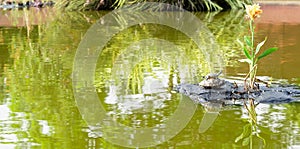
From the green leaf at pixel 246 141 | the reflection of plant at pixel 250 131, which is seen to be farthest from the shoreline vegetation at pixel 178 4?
the green leaf at pixel 246 141

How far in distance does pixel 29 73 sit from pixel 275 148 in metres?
3.56

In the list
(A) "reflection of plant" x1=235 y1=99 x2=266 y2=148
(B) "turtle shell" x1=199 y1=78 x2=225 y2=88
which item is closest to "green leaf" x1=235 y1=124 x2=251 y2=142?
(A) "reflection of plant" x1=235 y1=99 x2=266 y2=148

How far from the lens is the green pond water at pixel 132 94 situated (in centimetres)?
396

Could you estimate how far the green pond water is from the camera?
156 inches

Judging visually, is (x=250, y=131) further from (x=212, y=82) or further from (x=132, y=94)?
(x=132, y=94)

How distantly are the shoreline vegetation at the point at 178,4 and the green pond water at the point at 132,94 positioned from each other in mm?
7054

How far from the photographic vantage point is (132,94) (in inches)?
213

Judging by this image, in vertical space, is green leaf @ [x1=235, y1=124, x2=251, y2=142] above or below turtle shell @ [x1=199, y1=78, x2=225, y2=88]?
below

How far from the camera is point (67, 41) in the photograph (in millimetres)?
9617

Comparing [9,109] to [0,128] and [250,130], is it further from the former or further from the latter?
[250,130]

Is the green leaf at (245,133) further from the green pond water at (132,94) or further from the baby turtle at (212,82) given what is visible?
the baby turtle at (212,82)

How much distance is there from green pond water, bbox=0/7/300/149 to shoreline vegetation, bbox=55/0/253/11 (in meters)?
7.05

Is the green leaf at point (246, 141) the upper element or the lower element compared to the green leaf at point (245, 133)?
lower

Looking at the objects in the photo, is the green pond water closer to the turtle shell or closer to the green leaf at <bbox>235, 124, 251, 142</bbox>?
the green leaf at <bbox>235, 124, 251, 142</bbox>
